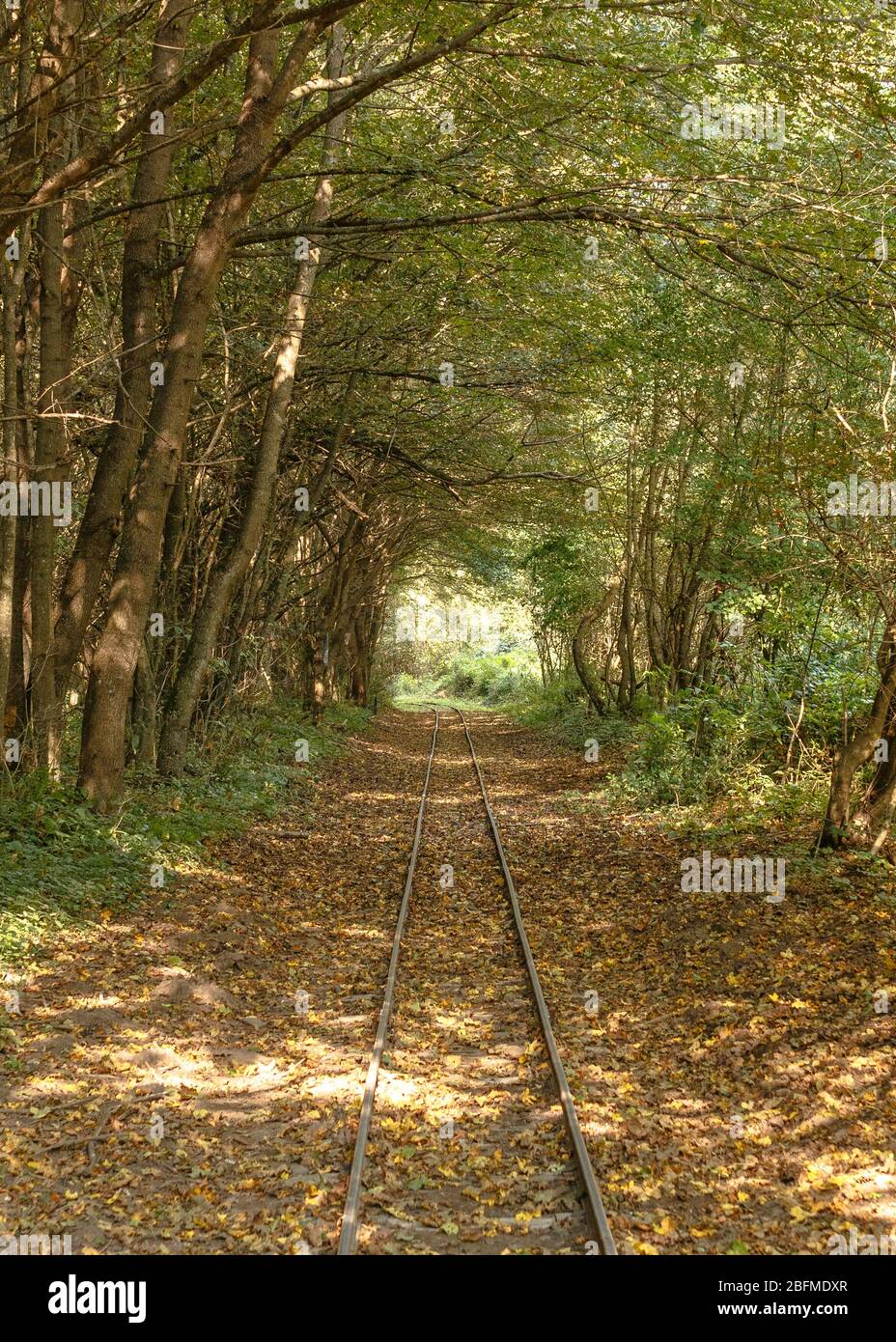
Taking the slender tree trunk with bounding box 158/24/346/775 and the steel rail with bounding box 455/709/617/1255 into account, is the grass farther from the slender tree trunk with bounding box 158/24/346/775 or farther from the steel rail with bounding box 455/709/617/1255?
the steel rail with bounding box 455/709/617/1255

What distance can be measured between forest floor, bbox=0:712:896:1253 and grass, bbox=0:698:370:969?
27 cm

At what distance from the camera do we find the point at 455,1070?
278 inches

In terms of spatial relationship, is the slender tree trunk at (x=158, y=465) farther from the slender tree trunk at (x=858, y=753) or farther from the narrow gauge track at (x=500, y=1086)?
the slender tree trunk at (x=858, y=753)

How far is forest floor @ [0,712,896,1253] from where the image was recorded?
520cm

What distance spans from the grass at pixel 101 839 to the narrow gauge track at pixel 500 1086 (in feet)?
7.55

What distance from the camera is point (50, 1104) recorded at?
6.04 m

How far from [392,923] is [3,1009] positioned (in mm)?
4184

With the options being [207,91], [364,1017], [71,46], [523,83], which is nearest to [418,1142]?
[364,1017]

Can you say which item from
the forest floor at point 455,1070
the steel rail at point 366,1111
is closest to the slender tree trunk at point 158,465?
the forest floor at point 455,1070

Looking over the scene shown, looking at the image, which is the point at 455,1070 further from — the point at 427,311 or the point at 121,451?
the point at 427,311

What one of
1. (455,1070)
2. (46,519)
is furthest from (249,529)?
(455,1070)

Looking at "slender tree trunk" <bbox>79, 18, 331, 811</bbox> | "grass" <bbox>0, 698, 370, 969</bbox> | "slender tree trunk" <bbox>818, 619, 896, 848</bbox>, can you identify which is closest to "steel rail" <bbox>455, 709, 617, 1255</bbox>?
"slender tree trunk" <bbox>818, 619, 896, 848</bbox>

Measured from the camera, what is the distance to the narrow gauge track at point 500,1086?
5.09 meters

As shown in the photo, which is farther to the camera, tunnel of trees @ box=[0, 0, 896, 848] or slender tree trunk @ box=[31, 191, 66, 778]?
slender tree trunk @ box=[31, 191, 66, 778]
